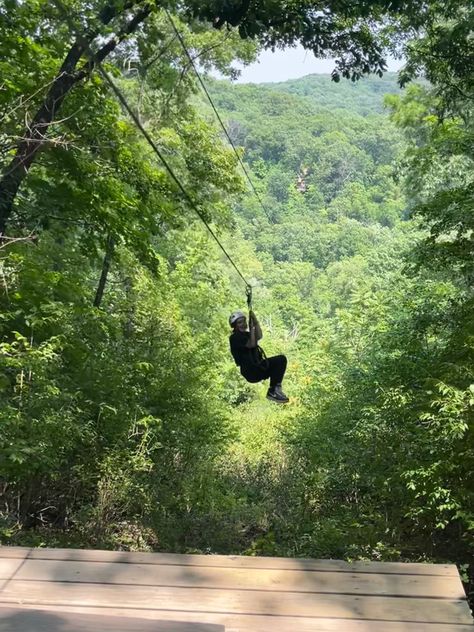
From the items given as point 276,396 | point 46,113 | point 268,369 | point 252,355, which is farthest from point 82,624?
point 46,113

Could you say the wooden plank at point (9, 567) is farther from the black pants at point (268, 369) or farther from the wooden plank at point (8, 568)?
the black pants at point (268, 369)

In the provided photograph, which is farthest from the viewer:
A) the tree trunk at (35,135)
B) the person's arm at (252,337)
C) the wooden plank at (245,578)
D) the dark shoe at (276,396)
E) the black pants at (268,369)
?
the dark shoe at (276,396)

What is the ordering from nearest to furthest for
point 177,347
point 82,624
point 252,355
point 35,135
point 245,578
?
1. point 82,624
2. point 245,578
3. point 35,135
4. point 252,355
5. point 177,347

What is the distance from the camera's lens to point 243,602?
74.2 inches

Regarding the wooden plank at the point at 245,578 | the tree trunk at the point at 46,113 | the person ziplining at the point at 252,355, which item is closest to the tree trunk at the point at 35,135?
the tree trunk at the point at 46,113

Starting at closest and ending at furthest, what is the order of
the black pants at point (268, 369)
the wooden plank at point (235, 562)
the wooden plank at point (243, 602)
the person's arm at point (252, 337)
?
1. the wooden plank at point (243, 602)
2. the wooden plank at point (235, 562)
3. the person's arm at point (252, 337)
4. the black pants at point (268, 369)

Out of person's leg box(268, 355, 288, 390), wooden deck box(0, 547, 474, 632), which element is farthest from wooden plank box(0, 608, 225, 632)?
person's leg box(268, 355, 288, 390)

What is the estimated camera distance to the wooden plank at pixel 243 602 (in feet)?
5.95

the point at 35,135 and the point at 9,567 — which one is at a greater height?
the point at 35,135

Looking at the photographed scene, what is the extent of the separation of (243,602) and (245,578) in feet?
0.55

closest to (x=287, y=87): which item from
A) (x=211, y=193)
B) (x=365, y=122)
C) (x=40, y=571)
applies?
(x=365, y=122)

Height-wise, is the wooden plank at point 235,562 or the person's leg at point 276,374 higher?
the wooden plank at point 235,562

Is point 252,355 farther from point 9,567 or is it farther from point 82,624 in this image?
point 82,624

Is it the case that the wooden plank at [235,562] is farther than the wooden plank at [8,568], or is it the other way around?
the wooden plank at [235,562]
